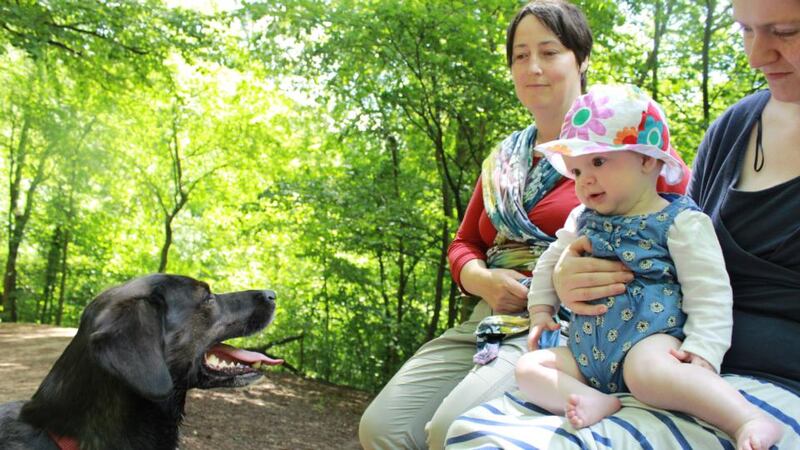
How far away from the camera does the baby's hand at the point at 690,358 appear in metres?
1.71

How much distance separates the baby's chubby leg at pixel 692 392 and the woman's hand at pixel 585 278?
0.19 meters

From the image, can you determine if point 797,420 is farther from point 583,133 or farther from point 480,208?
point 480,208

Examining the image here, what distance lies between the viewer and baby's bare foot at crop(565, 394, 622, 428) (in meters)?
1.69

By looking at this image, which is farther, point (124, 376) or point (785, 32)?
point (124, 376)

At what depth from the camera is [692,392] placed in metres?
1.63

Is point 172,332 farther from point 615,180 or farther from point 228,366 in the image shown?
point 615,180

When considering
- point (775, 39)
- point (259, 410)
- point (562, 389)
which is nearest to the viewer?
point (775, 39)

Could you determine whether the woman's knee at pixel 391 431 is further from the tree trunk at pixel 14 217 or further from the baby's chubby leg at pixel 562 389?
the tree trunk at pixel 14 217

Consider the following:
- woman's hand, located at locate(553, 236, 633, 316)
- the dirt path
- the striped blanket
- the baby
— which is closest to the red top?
the baby

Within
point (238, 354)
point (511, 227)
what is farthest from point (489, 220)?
point (238, 354)

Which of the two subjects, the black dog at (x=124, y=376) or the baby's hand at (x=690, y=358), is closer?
the baby's hand at (x=690, y=358)

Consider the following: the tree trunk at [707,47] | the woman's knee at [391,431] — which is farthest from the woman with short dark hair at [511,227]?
the tree trunk at [707,47]

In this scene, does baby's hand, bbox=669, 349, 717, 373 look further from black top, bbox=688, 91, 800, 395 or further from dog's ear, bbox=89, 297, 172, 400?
dog's ear, bbox=89, 297, 172, 400

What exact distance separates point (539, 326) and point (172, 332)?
1509mm
